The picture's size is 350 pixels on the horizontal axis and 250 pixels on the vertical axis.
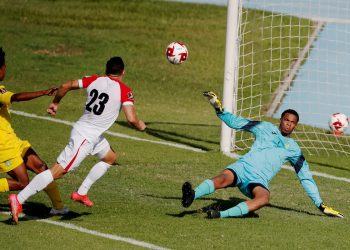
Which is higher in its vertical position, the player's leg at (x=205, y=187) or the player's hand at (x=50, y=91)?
the player's hand at (x=50, y=91)

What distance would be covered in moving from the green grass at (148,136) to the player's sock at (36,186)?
1.07ft

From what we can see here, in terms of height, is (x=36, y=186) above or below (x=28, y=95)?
below

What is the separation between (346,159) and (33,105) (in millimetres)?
6341

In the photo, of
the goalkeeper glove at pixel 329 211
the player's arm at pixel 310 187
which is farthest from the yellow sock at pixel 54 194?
the goalkeeper glove at pixel 329 211

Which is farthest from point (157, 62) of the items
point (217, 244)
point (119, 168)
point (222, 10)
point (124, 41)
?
point (217, 244)

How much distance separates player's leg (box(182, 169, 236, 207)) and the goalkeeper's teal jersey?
0.30 metres

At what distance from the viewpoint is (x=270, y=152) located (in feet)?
41.3

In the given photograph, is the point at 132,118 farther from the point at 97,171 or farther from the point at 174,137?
the point at 174,137

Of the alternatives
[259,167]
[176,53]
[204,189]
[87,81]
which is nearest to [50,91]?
[87,81]

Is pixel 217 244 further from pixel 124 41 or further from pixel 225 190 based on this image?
pixel 124 41

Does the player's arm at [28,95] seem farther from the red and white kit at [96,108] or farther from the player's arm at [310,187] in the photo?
the player's arm at [310,187]

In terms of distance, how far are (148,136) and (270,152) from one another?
5954 mm

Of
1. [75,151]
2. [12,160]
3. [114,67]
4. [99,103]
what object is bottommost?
[12,160]

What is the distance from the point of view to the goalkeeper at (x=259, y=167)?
1209 centimetres
